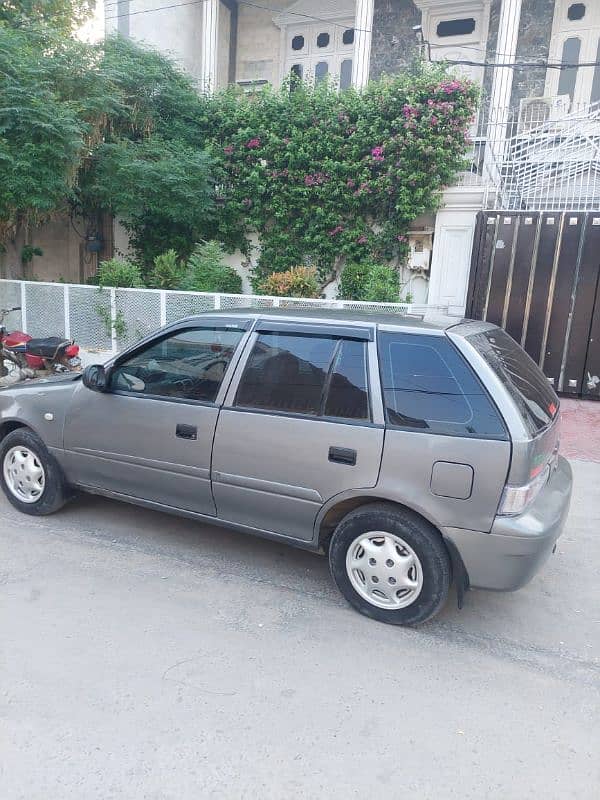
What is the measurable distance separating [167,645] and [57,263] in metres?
13.9

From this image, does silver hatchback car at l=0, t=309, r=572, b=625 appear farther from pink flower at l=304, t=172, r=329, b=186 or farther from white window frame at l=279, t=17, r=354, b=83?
white window frame at l=279, t=17, r=354, b=83

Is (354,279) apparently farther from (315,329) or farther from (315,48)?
(315,48)

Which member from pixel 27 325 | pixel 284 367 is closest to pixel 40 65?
pixel 27 325

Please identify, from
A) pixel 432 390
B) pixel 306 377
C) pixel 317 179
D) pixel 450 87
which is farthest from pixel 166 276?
pixel 432 390

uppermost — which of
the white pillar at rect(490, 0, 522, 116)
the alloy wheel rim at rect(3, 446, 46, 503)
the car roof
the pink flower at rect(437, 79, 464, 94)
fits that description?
the white pillar at rect(490, 0, 522, 116)

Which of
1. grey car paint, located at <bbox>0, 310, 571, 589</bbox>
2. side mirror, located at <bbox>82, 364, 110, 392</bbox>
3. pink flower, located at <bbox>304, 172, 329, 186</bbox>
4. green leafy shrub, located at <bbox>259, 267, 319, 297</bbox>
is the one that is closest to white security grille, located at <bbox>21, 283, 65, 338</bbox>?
green leafy shrub, located at <bbox>259, 267, 319, 297</bbox>

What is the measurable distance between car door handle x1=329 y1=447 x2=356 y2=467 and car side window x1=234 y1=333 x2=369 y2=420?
0.63 feet

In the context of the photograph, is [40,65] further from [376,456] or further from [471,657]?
[471,657]

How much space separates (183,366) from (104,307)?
6.35 meters

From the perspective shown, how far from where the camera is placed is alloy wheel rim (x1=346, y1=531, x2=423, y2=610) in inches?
124

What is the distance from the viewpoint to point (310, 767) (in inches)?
89.6

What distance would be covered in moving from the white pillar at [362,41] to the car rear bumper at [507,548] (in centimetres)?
1233

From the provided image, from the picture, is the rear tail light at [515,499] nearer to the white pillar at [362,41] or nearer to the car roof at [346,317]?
the car roof at [346,317]

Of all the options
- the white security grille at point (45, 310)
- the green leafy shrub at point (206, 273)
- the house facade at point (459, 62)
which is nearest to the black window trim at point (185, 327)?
the green leafy shrub at point (206, 273)
